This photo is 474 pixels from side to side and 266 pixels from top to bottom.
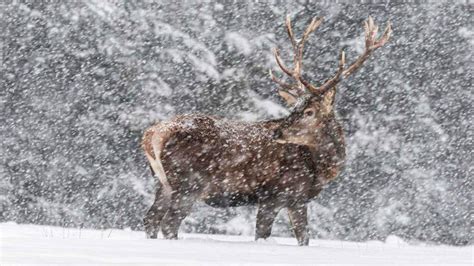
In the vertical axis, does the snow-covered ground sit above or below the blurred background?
below

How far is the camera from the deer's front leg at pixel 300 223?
319 inches

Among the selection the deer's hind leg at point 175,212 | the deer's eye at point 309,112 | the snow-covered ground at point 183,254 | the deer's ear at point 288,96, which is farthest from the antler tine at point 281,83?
the snow-covered ground at point 183,254

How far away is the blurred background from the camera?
43.5 ft

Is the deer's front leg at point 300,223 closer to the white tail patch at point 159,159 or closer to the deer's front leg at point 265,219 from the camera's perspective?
the deer's front leg at point 265,219

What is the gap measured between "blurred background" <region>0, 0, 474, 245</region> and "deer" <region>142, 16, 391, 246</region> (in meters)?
4.53

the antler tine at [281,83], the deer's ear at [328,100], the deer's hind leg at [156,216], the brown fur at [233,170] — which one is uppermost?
the antler tine at [281,83]

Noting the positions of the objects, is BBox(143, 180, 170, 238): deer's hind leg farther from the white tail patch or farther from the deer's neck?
the deer's neck

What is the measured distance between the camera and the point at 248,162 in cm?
822

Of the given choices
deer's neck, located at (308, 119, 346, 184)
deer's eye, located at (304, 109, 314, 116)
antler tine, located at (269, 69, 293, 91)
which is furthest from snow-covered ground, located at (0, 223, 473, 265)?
antler tine, located at (269, 69, 293, 91)

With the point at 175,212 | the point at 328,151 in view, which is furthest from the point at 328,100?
the point at 175,212

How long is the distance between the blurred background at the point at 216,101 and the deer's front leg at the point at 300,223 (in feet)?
15.2

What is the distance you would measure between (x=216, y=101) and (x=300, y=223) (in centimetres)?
552

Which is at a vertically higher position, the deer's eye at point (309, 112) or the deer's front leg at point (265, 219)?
the deer's eye at point (309, 112)

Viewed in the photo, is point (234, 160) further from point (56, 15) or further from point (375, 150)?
point (56, 15)
